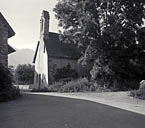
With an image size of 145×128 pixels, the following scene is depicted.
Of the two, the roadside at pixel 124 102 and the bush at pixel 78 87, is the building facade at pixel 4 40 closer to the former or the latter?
the roadside at pixel 124 102

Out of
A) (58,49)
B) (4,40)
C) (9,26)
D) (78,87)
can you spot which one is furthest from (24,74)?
(4,40)

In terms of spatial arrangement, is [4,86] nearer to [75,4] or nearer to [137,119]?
[137,119]

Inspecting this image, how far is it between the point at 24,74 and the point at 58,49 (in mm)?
12502

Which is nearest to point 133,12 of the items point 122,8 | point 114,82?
point 122,8

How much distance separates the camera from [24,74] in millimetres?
39750

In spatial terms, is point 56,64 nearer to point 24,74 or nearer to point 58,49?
point 58,49

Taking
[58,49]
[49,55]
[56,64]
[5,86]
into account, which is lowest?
[5,86]

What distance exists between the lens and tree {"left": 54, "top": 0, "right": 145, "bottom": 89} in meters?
20.5

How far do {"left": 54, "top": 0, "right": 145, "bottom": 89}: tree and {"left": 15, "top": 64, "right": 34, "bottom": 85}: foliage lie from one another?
19.9m

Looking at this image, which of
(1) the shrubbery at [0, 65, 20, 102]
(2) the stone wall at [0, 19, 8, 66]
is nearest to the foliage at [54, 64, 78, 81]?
(2) the stone wall at [0, 19, 8, 66]

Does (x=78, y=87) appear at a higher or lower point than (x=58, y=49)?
lower

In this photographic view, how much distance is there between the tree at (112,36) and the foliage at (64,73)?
685 cm

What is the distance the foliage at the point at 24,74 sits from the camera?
130 ft

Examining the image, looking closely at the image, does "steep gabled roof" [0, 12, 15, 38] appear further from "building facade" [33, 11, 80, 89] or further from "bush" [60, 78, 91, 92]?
"building facade" [33, 11, 80, 89]
